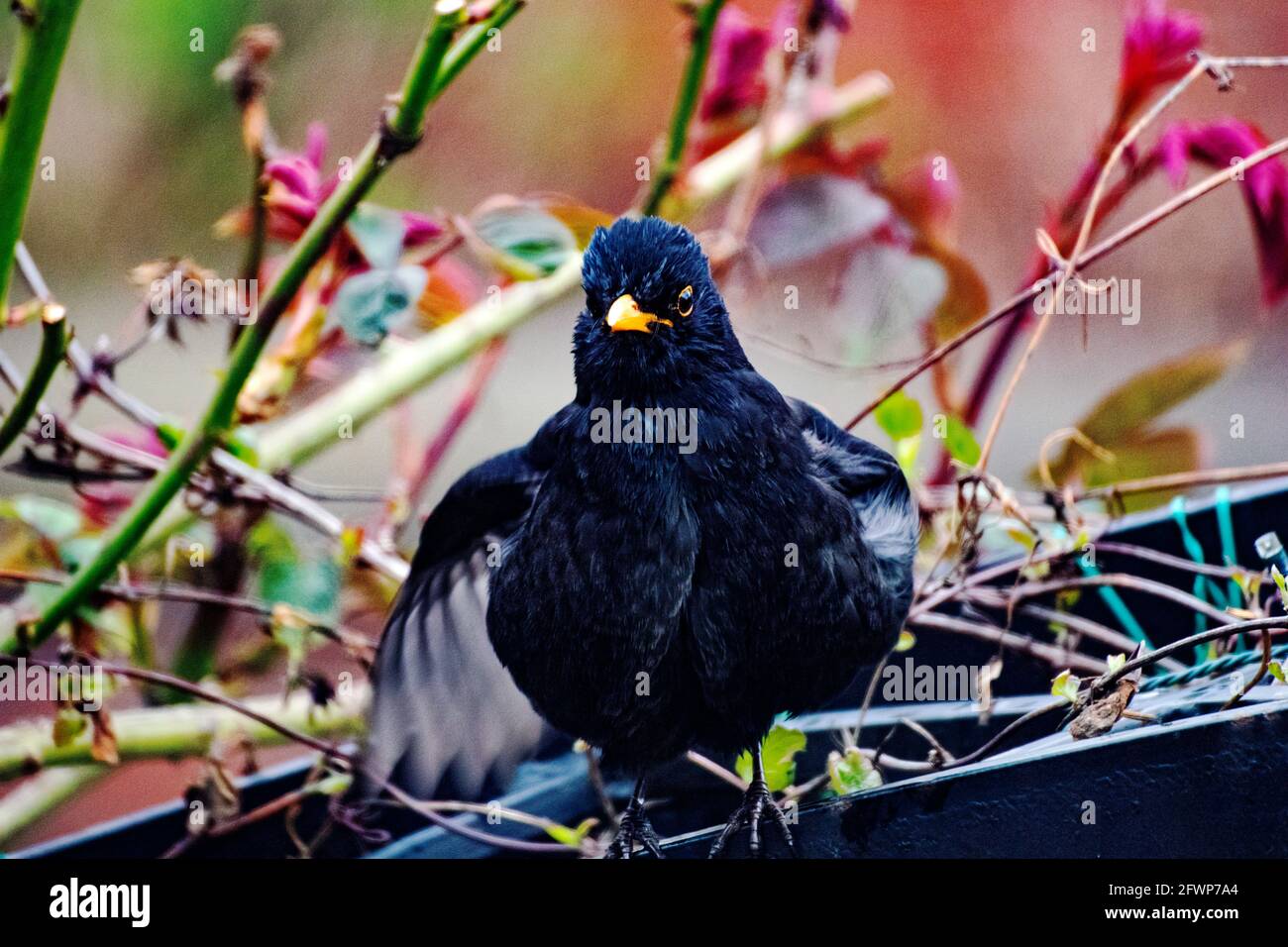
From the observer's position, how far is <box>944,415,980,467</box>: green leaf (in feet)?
5.01

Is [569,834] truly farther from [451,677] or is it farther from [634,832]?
[451,677]

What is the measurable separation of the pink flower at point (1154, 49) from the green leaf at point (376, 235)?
919 millimetres

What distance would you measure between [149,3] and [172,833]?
115cm

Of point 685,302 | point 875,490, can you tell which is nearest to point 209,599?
point 685,302

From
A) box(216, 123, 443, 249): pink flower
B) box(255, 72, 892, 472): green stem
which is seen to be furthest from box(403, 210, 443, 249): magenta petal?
box(255, 72, 892, 472): green stem

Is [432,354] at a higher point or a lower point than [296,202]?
lower

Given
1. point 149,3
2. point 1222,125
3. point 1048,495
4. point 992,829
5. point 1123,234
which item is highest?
point 149,3

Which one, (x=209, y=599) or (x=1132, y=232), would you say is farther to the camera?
(x=209, y=599)

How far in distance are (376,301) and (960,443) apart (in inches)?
26.8

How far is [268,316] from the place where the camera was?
141cm

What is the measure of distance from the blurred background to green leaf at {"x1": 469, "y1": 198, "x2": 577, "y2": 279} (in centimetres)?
20

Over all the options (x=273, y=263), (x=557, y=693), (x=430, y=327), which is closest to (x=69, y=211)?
(x=273, y=263)
